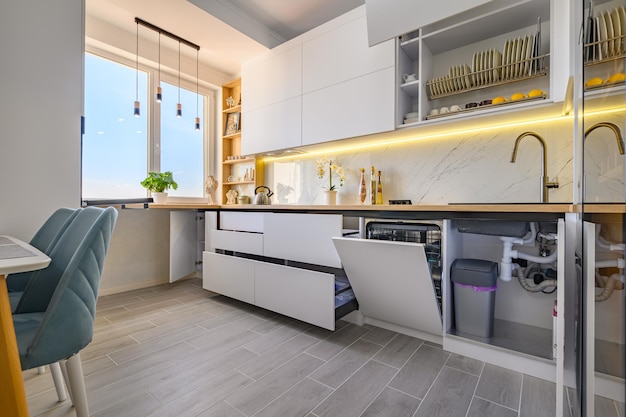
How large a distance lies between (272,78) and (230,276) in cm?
190

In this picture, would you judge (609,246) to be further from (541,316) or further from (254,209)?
(254,209)

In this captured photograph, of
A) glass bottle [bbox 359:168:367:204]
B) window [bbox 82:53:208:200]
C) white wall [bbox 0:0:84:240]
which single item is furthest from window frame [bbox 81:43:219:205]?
glass bottle [bbox 359:168:367:204]

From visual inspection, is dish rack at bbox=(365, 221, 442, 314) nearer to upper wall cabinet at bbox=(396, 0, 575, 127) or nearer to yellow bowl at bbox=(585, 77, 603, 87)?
upper wall cabinet at bbox=(396, 0, 575, 127)

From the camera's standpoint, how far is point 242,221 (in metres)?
2.46

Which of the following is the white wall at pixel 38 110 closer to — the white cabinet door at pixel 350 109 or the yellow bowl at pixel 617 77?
the white cabinet door at pixel 350 109

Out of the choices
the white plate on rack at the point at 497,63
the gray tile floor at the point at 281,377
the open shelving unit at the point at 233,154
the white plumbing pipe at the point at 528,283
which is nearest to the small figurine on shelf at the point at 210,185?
the open shelving unit at the point at 233,154

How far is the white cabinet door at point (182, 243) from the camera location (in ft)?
9.04

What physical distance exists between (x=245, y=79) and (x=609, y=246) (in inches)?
125

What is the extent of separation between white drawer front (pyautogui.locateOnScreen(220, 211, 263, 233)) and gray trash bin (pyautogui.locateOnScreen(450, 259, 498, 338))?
1.42 metres

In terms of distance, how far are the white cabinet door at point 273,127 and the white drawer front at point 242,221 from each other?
0.76m

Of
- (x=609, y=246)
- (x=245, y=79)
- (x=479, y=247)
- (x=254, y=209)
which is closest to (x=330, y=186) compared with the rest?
(x=254, y=209)

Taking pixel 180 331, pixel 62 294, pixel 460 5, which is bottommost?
pixel 180 331

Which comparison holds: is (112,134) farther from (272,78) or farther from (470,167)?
(470,167)

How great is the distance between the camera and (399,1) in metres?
1.71
